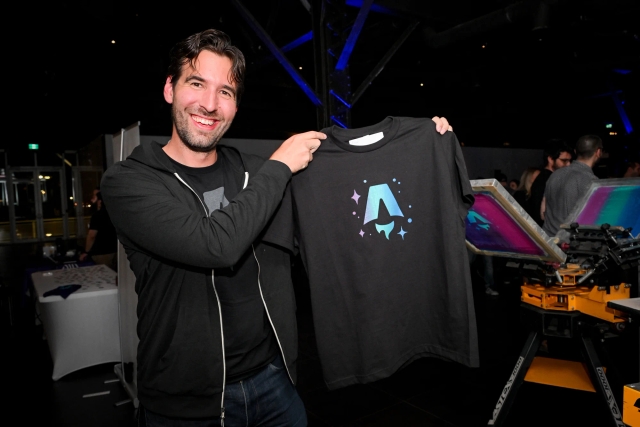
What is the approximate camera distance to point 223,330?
3.99 feet

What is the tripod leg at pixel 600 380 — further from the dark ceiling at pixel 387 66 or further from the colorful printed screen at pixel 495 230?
the dark ceiling at pixel 387 66

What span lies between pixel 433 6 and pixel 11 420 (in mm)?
7224

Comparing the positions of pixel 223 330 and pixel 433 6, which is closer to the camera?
pixel 223 330

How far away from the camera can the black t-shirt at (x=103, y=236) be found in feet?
17.4

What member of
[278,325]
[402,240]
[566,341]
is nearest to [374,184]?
[402,240]

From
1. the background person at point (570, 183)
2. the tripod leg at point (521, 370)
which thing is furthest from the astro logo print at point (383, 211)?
the background person at point (570, 183)

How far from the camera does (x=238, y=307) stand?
4.09 feet

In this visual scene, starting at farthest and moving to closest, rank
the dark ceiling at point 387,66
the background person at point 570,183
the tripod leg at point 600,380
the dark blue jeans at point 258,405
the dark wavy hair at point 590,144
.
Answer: the dark ceiling at point 387,66, the dark wavy hair at point 590,144, the background person at point 570,183, the tripod leg at point 600,380, the dark blue jeans at point 258,405

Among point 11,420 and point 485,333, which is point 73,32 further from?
point 485,333

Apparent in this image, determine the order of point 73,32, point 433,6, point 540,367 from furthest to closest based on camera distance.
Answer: point 73,32
point 433,6
point 540,367

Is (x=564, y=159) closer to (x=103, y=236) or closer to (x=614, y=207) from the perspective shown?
(x=614, y=207)

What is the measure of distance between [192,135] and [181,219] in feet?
0.97

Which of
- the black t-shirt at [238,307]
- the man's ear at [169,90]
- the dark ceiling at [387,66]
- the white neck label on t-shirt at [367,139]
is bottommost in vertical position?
the black t-shirt at [238,307]

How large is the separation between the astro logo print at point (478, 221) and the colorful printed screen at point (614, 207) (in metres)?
0.64
